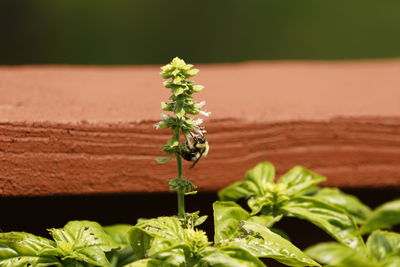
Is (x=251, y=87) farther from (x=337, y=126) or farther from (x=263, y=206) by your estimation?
(x=263, y=206)

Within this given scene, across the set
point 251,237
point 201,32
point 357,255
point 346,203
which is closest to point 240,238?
point 251,237

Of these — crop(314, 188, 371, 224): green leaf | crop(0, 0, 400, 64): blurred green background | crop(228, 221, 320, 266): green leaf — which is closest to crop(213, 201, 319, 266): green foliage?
crop(228, 221, 320, 266): green leaf

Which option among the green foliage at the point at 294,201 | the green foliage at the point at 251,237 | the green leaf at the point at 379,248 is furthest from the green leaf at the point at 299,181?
the green leaf at the point at 379,248

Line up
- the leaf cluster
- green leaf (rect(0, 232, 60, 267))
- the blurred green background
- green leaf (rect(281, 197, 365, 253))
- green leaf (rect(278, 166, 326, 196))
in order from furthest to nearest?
the blurred green background < green leaf (rect(278, 166, 326, 196)) < green leaf (rect(281, 197, 365, 253)) < green leaf (rect(0, 232, 60, 267)) < the leaf cluster

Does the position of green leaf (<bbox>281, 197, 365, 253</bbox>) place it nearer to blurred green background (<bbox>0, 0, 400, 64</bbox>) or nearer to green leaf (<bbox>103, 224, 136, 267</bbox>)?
green leaf (<bbox>103, 224, 136, 267</bbox>)

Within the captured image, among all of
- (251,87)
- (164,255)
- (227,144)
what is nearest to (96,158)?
(227,144)

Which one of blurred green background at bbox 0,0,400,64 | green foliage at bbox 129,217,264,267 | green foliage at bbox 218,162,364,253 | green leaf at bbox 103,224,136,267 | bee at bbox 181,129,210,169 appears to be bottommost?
green leaf at bbox 103,224,136,267
